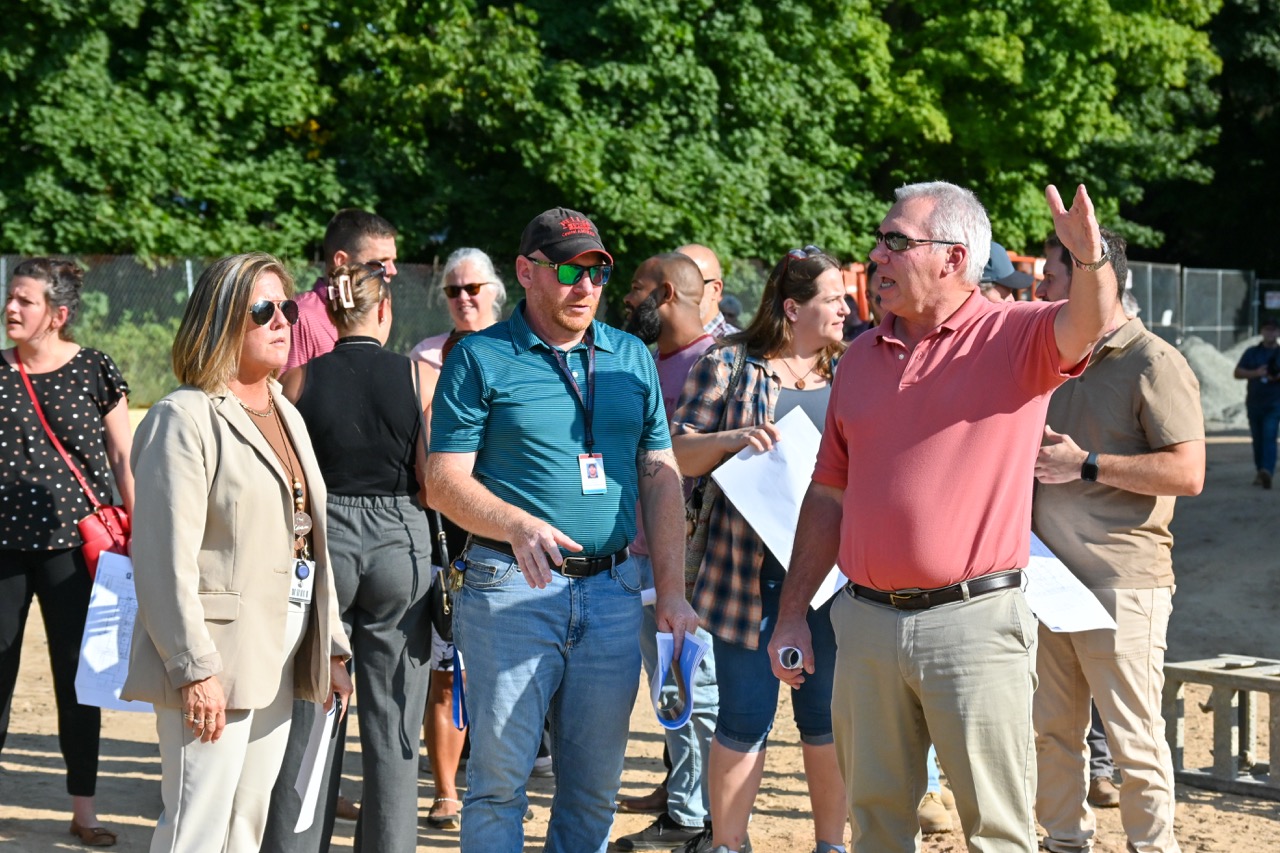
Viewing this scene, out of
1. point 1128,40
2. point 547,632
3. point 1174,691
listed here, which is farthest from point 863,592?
point 1128,40

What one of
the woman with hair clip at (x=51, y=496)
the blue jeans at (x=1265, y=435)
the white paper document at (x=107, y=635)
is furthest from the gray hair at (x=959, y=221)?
the blue jeans at (x=1265, y=435)

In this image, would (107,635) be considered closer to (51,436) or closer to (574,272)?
(51,436)

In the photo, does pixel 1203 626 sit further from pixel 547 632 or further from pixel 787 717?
pixel 547 632

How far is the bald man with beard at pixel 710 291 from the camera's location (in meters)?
6.42

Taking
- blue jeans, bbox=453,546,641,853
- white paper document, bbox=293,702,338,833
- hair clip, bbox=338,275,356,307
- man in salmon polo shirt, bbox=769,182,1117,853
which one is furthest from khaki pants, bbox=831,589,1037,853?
hair clip, bbox=338,275,356,307

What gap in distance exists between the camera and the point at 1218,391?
80.9 feet

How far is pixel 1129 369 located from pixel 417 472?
2.39 meters

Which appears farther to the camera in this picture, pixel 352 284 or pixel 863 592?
pixel 352 284

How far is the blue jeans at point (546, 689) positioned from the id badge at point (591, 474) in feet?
0.78

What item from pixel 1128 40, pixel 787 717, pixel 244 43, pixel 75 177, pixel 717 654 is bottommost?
pixel 787 717

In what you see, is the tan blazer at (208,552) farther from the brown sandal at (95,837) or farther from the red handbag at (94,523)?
the brown sandal at (95,837)

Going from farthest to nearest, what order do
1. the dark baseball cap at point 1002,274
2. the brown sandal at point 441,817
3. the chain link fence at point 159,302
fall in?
the chain link fence at point 159,302 < the dark baseball cap at point 1002,274 < the brown sandal at point 441,817

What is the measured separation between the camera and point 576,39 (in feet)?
74.7

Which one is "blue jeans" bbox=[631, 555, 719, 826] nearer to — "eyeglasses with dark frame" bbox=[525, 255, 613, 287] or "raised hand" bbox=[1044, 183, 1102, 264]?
"eyeglasses with dark frame" bbox=[525, 255, 613, 287]
